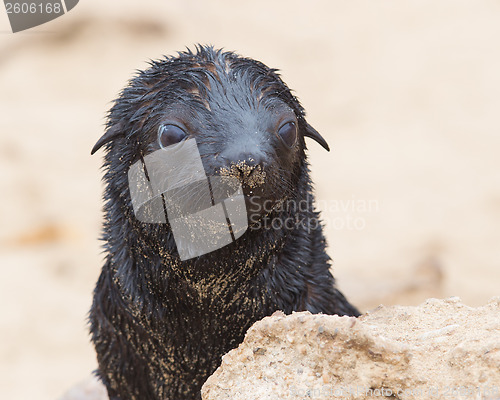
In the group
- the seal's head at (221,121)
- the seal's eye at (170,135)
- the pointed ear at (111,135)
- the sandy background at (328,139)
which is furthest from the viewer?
the sandy background at (328,139)

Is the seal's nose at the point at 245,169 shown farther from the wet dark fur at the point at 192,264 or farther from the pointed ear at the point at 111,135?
the pointed ear at the point at 111,135

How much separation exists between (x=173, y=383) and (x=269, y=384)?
2060 mm

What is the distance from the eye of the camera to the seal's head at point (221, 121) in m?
4.12

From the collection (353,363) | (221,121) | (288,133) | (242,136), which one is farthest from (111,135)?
(353,363)

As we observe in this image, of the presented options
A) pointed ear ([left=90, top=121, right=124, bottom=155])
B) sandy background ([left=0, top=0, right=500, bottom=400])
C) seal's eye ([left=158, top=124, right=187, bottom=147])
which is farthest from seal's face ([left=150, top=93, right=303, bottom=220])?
sandy background ([left=0, top=0, right=500, bottom=400])

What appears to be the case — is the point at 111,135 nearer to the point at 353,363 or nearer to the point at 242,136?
the point at 242,136

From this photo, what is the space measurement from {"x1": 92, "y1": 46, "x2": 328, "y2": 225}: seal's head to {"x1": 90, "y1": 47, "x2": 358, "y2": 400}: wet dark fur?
0.01 meters

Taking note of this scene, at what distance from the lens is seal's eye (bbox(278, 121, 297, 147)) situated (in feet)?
14.8

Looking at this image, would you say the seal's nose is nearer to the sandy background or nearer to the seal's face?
the seal's face

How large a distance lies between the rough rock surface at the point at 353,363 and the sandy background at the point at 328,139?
582cm

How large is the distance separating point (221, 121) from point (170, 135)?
345mm

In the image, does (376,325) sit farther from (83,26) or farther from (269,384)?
(83,26)

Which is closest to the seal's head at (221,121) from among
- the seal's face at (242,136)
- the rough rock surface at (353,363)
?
the seal's face at (242,136)

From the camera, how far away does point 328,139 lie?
45.9 ft
